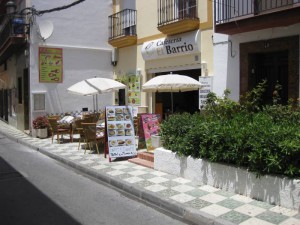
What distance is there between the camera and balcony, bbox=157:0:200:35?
12008 millimetres

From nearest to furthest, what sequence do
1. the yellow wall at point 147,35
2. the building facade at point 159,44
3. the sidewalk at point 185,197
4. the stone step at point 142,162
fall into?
the sidewalk at point 185,197 < the stone step at point 142,162 < the yellow wall at point 147,35 < the building facade at point 159,44

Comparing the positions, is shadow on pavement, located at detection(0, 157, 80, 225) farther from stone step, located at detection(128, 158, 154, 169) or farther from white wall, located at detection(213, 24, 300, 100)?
white wall, located at detection(213, 24, 300, 100)

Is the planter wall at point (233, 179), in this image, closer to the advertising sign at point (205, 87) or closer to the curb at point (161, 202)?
the curb at point (161, 202)

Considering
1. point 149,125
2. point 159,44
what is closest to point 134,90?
point 159,44

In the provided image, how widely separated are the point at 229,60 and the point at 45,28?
881cm

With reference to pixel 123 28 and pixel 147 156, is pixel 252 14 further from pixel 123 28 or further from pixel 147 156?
pixel 123 28

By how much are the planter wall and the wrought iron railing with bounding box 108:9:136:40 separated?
8.50 meters

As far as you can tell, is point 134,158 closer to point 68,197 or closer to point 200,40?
point 68,197

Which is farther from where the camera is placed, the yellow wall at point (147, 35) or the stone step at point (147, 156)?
the yellow wall at point (147, 35)

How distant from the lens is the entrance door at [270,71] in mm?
9867

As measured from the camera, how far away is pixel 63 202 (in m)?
6.54

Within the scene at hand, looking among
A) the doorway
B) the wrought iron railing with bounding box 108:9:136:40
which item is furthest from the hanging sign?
the wrought iron railing with bounding box 108:9:136:40

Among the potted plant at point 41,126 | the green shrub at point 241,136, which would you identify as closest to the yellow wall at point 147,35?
the green shrub at point 241,136

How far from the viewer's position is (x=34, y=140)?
48.1 ft
